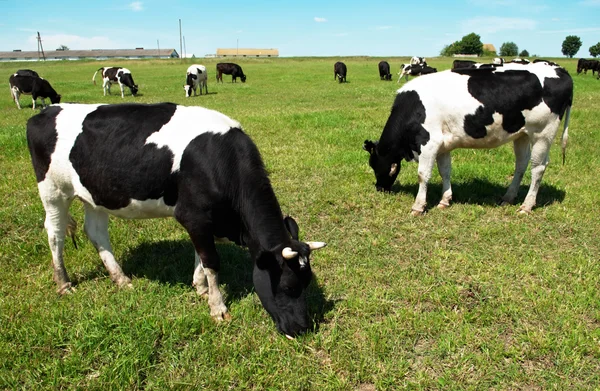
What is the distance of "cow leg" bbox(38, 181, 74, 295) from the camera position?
4434 mm

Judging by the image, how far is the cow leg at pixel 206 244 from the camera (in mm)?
3875

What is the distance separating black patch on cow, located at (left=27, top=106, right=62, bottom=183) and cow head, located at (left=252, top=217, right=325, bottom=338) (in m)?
2.48

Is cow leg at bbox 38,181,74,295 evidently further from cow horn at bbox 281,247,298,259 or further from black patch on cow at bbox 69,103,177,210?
cow horn at bbox 281,247,298,259

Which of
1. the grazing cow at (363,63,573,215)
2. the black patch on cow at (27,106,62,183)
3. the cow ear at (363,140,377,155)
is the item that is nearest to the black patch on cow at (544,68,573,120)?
the grazing cow at (363,63,573,215)

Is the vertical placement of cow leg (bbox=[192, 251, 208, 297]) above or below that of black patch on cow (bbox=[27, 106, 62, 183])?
below

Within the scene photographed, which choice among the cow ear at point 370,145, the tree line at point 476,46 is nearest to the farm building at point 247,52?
the tree line at point 476,46

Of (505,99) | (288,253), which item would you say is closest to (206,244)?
(288,253)

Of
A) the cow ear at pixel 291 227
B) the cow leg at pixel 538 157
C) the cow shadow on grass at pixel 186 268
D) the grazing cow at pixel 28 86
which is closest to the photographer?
the cow ear at pixel 291 227

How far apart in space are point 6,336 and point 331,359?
2.84 metres

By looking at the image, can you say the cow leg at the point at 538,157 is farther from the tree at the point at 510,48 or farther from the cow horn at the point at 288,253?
the tree at the point at 510,48

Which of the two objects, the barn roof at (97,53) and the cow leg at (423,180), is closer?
the cow leg at (423,180)

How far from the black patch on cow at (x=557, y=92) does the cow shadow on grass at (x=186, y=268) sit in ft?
15.0

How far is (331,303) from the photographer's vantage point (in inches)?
169

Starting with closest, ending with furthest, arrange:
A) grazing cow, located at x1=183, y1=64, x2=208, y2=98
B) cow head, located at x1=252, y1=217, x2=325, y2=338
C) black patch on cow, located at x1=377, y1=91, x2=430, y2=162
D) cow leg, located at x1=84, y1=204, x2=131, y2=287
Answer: cow head, located at x1=252, y1=217, x2=325, y2=338 < cow leg, located at x1=84, y1=204, x2=131, y2=287 < black patch on cow, located at x1=377, y1=91, x2=430, y2=162 < grazing cow, located at x1=183, y1=64, x2=208, y2=98
